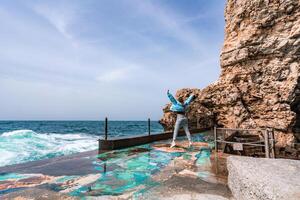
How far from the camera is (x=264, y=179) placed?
110 inches

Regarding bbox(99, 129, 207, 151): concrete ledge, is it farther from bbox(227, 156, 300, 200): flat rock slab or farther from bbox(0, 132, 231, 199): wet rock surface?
bbox(227, 156, 300, 200): flat rock slab

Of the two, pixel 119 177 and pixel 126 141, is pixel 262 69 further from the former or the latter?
pixel 119 177

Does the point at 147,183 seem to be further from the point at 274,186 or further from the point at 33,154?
the point at 33,154

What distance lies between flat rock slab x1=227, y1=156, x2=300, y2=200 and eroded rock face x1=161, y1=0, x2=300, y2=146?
12657 millimetres

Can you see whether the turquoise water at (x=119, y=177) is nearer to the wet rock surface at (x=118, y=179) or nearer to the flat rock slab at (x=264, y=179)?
the wet rock surface at (x=118, y=179)

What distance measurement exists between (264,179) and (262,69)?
49.5 ft

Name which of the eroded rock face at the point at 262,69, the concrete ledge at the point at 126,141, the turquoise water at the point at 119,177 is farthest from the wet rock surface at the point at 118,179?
the eroded rock face at the point at 262,69

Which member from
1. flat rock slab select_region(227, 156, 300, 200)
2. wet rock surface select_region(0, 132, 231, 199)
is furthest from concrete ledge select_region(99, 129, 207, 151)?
flat rock slab select_region(227, 156, 300, 200)

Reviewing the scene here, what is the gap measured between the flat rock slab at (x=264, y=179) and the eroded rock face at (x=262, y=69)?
41.5 feet

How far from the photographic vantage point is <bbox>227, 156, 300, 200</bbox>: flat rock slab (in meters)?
2.42

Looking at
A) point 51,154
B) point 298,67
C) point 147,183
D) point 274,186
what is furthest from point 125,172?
point 298,67

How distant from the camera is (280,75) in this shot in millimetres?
14281

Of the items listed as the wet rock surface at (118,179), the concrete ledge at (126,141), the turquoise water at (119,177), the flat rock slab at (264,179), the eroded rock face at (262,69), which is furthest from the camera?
the eroded rock face at (262,69)

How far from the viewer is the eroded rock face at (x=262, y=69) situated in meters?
14.0
